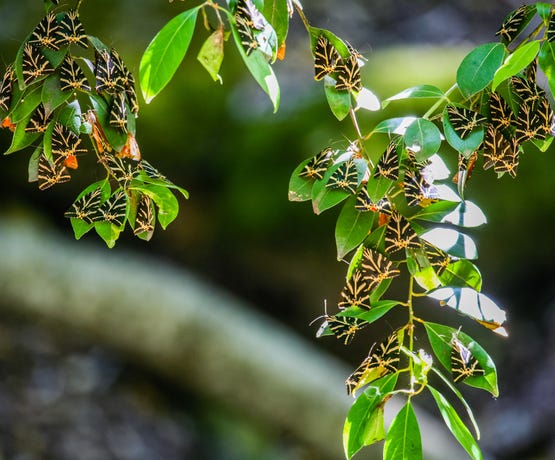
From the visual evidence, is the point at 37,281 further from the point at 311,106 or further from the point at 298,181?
the point at 298,181

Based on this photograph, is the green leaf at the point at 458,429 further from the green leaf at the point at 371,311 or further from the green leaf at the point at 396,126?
the green leaf at the point at 396,126

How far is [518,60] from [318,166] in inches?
6.0

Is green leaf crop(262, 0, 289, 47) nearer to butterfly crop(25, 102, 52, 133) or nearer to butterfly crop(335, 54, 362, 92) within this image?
butterfly crop(335, 54, 362, 92)

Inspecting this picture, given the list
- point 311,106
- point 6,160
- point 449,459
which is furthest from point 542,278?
point 6,160

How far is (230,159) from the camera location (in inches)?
78.5

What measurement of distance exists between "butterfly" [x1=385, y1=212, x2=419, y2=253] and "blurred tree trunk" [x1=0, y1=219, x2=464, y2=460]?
140 centimetres

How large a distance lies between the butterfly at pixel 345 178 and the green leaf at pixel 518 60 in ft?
0.35

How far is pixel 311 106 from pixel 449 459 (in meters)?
0.96

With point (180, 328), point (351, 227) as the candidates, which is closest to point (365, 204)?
point (351, 227)

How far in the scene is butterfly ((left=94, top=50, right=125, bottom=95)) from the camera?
479 mm

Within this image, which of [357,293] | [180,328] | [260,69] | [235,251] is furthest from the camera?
[235,251]

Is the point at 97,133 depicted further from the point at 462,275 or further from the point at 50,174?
the point at 462,275

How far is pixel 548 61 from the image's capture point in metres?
0.48

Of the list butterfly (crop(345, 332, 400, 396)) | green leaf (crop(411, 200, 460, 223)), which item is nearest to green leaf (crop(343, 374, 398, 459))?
butterfly (crop(345, 332, 400, 396))
